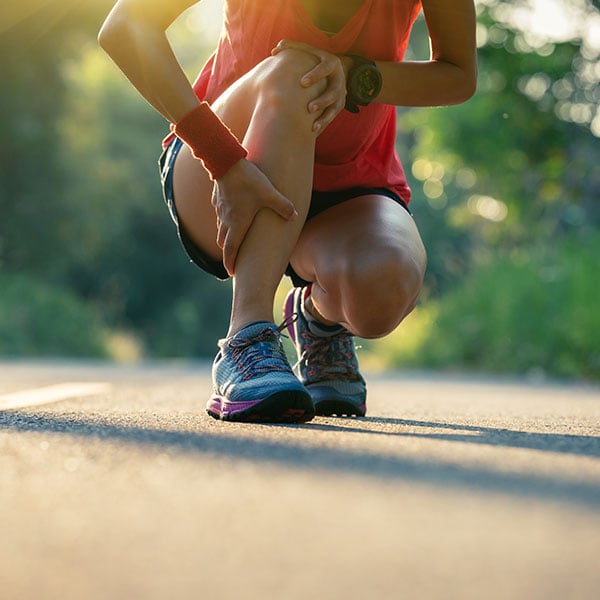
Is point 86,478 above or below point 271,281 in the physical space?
below

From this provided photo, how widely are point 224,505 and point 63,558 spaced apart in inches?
10.4

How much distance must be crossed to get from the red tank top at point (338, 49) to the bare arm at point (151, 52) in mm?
240

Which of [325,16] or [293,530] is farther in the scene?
[325,16]

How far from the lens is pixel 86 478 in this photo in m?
1.46

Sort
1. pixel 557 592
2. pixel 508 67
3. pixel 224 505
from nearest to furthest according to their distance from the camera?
pixel 557 592 → pixel 224 505 → pixel 508 67

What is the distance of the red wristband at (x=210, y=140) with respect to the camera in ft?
7.84

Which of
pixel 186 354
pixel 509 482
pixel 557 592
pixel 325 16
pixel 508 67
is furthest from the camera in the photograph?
pixel 186 354

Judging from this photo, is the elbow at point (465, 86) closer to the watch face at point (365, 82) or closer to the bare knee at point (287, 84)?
the watch face at point (365, 82)

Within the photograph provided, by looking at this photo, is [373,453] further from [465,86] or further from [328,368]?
[465,86]

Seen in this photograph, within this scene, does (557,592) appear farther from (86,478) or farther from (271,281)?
(271,281)

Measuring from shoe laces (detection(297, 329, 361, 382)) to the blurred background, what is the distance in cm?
97

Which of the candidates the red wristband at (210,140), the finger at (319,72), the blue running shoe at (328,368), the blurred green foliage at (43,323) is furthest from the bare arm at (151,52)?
the blurred green foliage at (43,323)

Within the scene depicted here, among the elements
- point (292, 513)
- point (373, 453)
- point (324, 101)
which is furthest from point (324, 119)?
point (292, 513)

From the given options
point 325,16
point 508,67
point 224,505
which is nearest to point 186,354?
point 508,67
